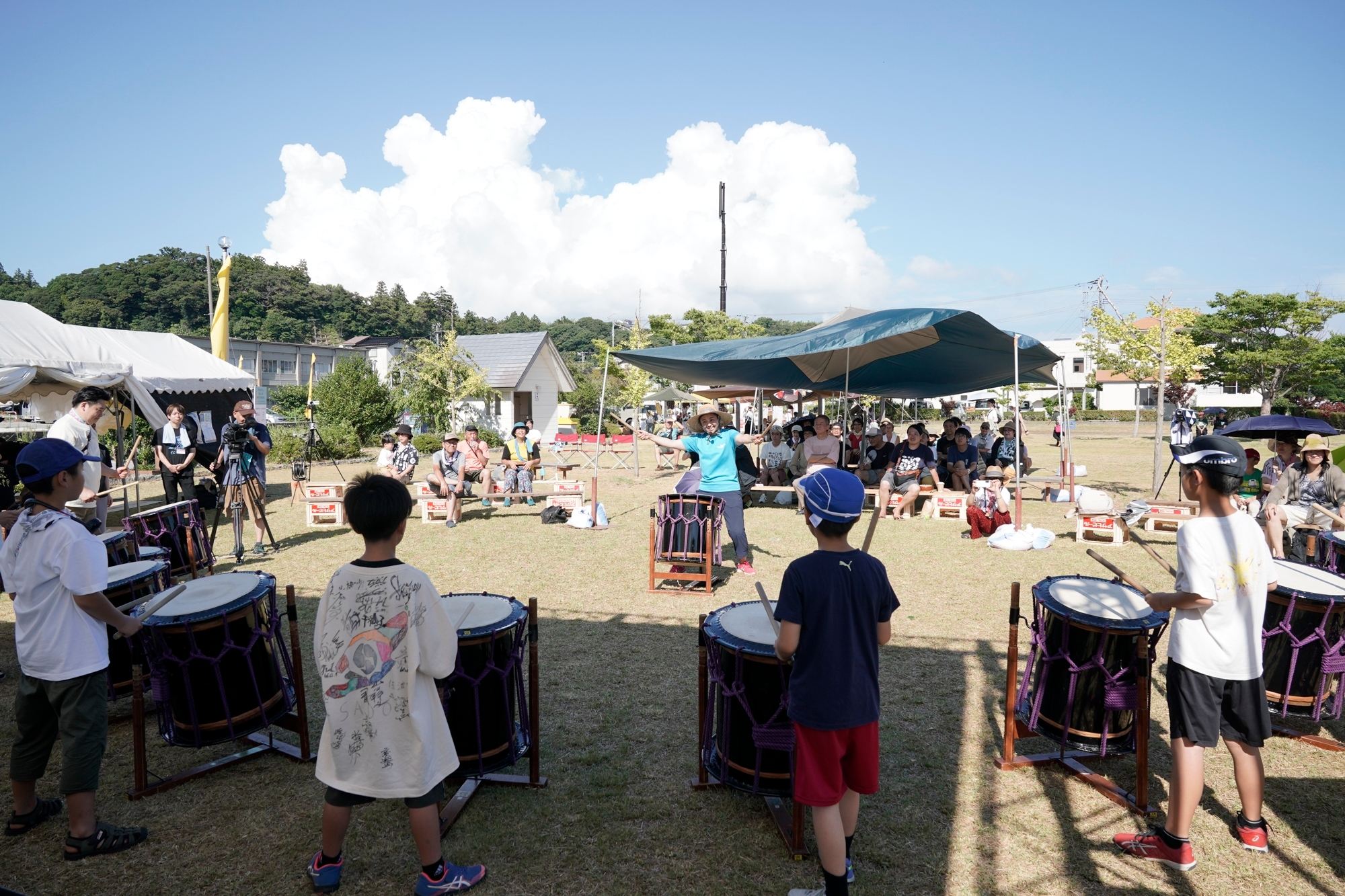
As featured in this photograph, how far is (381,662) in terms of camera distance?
99.5 inches

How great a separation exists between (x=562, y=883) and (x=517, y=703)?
0.93 meters

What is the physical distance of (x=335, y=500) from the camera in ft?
34.7

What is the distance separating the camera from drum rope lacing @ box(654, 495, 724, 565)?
6.88 metres

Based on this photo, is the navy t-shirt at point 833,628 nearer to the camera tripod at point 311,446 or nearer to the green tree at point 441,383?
the camera tripod at point 311,446

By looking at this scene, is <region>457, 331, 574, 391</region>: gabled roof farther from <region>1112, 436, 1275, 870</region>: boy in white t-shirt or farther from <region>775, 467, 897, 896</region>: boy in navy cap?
<region>1112, 436, 1275, 870</region>: boy in white t-shirt

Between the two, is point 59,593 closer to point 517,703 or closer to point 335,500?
point 517,703

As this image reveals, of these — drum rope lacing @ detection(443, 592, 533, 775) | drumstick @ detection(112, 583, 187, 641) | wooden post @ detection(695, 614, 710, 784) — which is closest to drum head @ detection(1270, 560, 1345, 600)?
wooden post @ detection(695, 614, 710, 784)

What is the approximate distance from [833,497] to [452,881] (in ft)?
6.68

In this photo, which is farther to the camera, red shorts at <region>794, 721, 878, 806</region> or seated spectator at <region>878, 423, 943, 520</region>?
seated spectator at <region>878, 423, 943, 520</region>

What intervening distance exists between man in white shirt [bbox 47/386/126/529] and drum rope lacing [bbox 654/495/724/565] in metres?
4.53

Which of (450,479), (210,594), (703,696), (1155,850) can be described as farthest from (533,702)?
(450,479)

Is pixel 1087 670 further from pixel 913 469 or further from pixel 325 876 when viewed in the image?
pixel 913 469

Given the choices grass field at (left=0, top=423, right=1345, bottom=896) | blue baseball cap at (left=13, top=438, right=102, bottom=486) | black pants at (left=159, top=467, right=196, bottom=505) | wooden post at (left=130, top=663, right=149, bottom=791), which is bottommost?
grass field at (left=0, top=423, right=1345, bottom=896)

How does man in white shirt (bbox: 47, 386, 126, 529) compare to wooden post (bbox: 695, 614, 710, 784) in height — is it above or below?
above
